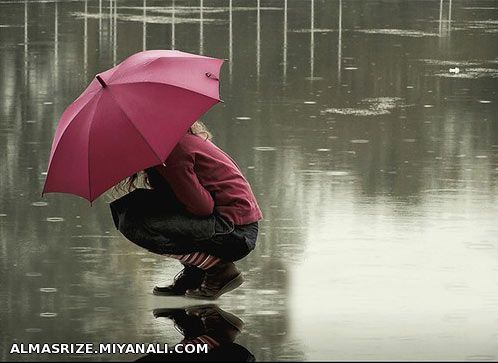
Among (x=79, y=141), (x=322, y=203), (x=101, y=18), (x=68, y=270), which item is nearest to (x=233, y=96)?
(x=322, y=203)

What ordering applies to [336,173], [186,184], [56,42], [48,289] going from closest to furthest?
[186,184] < [48,289] < [336,173] < [56,42]

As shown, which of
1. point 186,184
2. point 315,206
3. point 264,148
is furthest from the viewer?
point 264,148

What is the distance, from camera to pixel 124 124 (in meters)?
6.72

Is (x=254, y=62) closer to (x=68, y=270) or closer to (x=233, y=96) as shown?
(x=233, y=96)

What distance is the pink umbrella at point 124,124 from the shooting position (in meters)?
6.68

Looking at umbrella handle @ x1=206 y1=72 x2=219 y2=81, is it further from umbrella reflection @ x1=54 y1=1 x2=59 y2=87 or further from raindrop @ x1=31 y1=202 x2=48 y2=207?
umbrella reflection @ x1=54 y1=1 x2=59 y2=87

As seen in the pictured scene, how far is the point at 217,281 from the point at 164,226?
1.31ft

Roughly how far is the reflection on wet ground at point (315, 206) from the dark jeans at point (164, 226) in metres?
0.28

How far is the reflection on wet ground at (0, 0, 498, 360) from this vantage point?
670 cm

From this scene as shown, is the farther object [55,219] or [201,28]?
[201,28]

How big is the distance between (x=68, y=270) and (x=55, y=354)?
1503 mm

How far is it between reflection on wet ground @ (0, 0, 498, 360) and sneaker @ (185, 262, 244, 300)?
0.07 meters

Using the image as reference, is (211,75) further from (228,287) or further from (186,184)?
(228,287)

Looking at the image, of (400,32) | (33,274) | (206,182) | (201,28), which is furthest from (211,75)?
(201,28)
